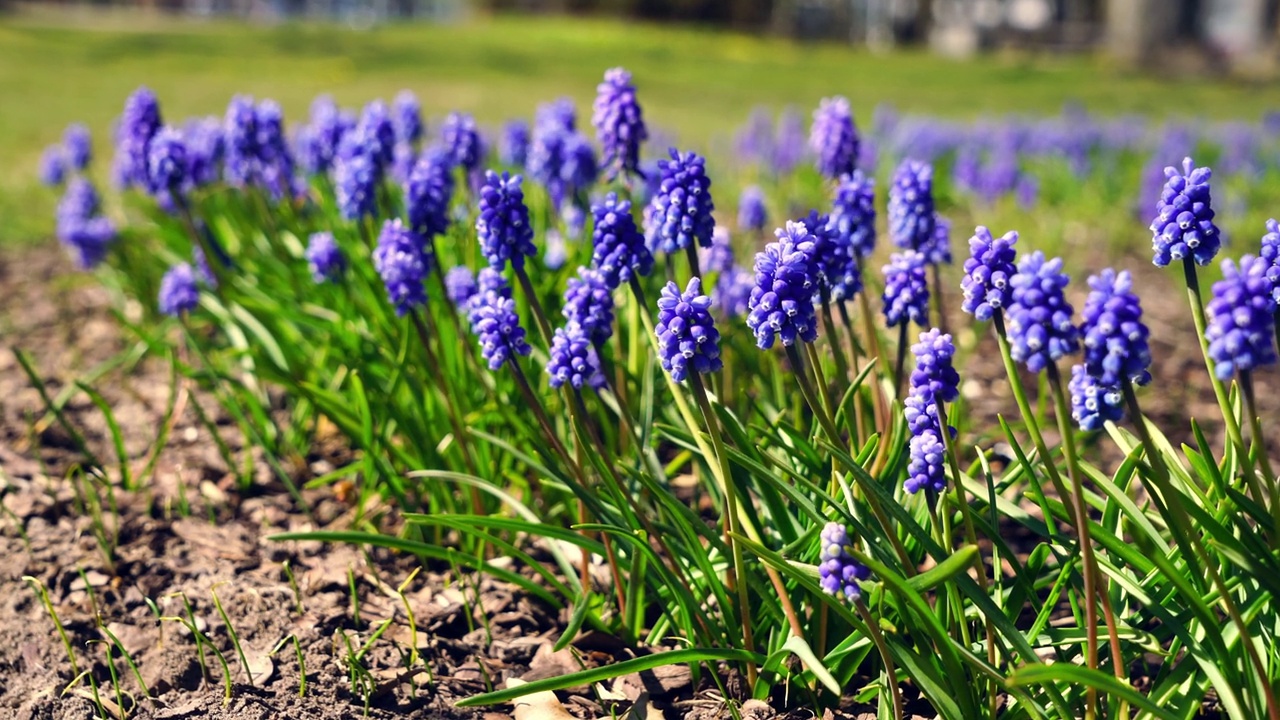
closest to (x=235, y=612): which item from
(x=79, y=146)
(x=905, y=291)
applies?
(x=905, y=291)

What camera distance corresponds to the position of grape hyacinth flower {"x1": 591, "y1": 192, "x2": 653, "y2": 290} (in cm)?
305

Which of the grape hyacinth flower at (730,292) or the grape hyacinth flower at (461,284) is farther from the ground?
the grape hyacinth flower at (461,284)

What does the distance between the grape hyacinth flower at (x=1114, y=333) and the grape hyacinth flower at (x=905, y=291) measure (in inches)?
40.6

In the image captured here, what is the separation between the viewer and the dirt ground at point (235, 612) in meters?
3.19

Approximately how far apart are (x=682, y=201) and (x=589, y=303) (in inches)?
14.3

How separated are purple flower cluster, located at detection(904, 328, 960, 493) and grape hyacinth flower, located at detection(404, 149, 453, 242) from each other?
197cm

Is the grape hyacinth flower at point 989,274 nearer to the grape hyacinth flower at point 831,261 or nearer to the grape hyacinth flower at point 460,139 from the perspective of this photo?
the grape hyacinth flower at point 831,261

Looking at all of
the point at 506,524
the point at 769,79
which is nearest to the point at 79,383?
the point at 506,524

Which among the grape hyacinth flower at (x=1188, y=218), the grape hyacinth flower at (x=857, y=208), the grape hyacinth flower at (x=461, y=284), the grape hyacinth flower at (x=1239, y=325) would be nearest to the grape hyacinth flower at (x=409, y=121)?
the grape hyacinth flower at (x=461, y=284)

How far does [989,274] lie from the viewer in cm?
236

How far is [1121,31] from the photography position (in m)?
30.1

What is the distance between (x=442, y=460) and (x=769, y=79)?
22.9 metres

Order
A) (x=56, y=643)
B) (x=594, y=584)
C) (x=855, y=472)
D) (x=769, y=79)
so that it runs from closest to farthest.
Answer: (x=855, y=472) < (x=56, y=643) < (x=594, y=584) < (x=769, y=79)

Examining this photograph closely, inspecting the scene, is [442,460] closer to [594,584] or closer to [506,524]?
[594,584]
